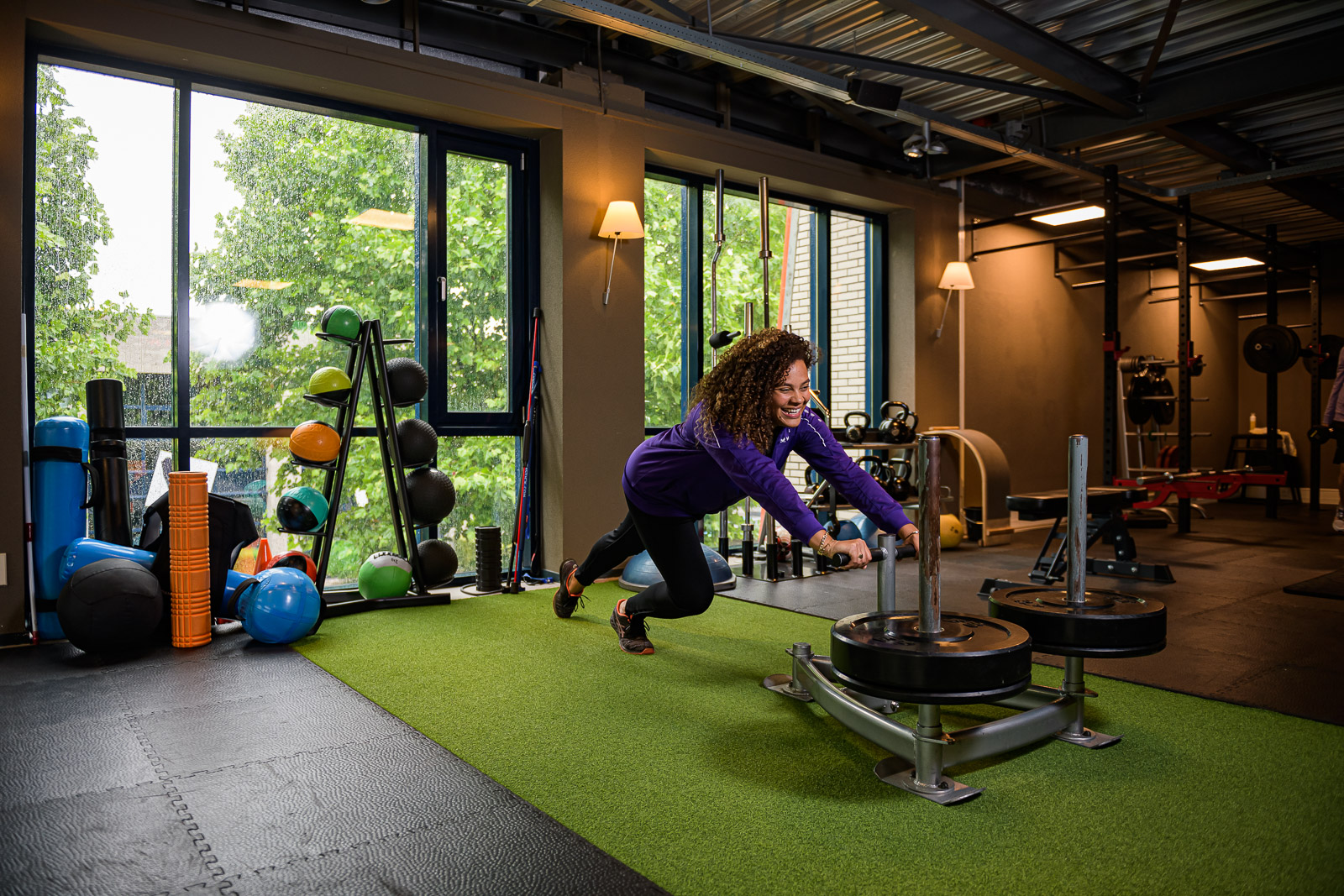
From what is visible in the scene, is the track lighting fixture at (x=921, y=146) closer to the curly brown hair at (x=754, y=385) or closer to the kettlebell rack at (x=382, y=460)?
the kettlebell rack at (x=382, y=460)

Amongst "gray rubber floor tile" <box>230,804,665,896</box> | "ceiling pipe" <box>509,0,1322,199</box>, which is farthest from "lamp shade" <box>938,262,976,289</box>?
"gray rubber floor tile" <box>230,804,665,896</box>

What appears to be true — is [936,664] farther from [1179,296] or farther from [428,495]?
[1179,296]

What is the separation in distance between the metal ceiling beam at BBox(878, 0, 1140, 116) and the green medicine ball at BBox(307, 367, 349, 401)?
131 inches

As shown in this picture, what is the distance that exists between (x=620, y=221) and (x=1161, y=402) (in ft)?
20.4

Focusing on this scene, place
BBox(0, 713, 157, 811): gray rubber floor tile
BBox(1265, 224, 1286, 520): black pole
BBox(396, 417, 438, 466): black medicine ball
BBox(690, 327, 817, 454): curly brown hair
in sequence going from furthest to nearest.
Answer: BBox(1265, 224, 1286, 520): black pole
BBox(396, 417, 438, 466): black medicine ball
BBox(690, 327, 817, 454): curly brown hair
BBox(0, 713, 157, 811): gray rubber floor tile

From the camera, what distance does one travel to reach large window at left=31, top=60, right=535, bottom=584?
169 inches

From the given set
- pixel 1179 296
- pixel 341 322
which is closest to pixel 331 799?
pixel 341 322

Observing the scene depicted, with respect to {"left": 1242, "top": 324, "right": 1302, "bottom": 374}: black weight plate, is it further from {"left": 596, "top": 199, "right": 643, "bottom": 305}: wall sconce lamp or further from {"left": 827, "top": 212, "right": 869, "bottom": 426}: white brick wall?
{"left": 596, "top": 199, "right": 643, "bottom": 305}: wall sconce lamp

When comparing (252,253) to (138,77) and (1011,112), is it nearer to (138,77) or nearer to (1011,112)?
(138,77)

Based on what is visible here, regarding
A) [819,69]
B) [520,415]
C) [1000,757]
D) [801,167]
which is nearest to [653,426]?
[520,415]

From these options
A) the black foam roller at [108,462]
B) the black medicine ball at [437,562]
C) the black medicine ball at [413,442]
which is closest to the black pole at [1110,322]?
the black medicine ball at [437,562]

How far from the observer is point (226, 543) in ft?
13.4

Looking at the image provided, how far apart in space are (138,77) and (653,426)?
358 centimetres

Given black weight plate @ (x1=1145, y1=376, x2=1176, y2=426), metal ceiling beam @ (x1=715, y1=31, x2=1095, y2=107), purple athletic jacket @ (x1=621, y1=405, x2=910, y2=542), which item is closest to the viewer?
purple athletic jacket @ (x1=621, y1=405, x2=910, y2=542)
